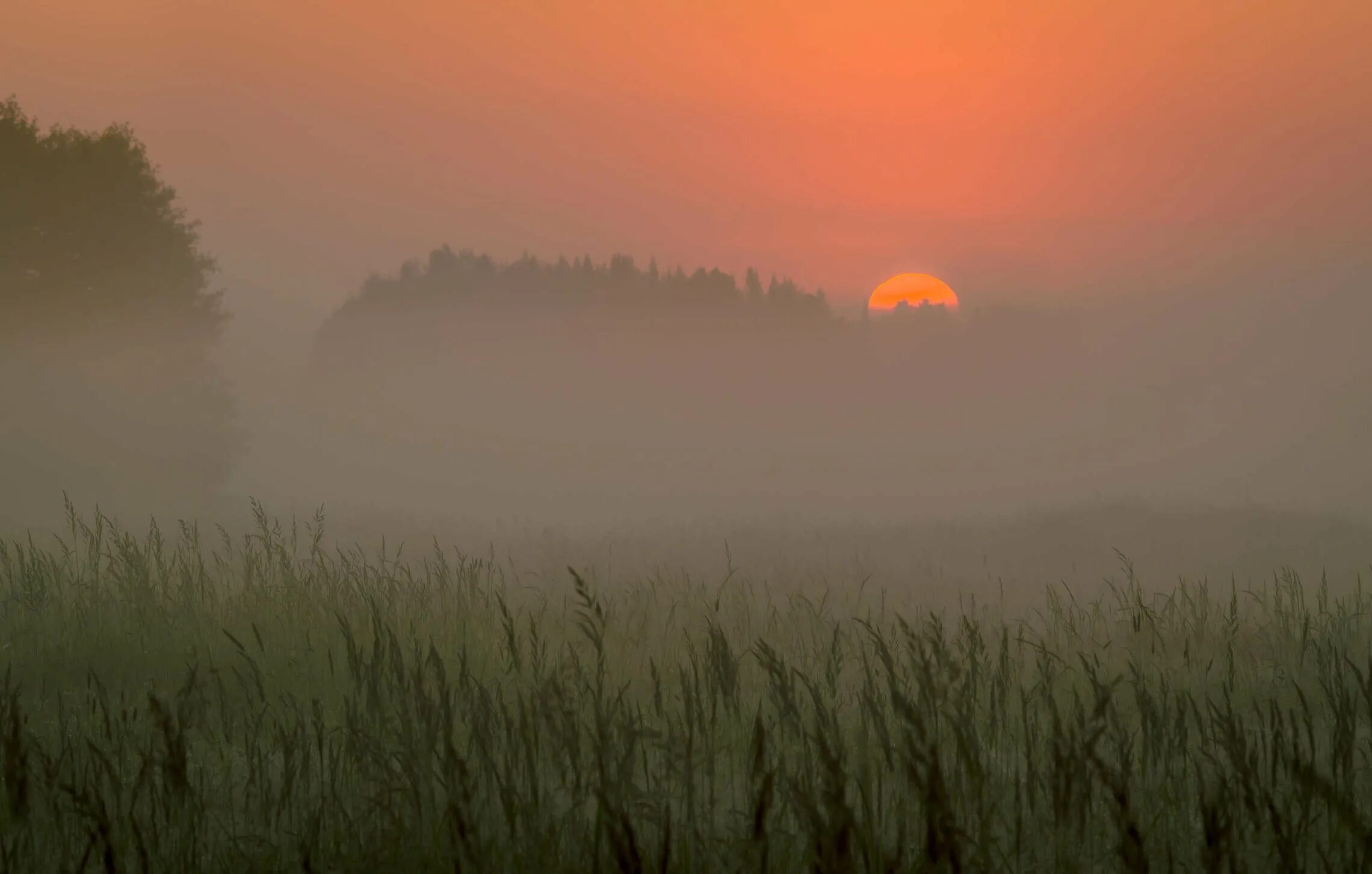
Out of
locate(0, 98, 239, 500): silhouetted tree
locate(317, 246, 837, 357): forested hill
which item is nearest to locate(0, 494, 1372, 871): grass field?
locate(0, 98, 239, 500): silhouetted tree

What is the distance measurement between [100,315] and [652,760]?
75.4ft

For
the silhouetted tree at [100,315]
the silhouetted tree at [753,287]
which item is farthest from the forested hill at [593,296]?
the silhouetted tree at [100,315]

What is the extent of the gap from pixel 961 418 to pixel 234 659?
1876 inches

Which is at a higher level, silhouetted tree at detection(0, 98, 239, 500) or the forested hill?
the forested hill

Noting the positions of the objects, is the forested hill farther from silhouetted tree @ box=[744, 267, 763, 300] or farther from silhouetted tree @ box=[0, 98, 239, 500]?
silhouetted tree @ box=[0, 98, 239, 500]

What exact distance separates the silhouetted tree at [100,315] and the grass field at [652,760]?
1878 cm

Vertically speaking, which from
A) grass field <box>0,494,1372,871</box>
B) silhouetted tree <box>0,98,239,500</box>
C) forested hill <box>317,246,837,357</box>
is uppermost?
forested hill <box>317,246,837,357</box>

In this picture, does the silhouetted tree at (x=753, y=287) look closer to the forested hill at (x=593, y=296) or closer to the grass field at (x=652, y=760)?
the forested hill at (x=593, y=296)

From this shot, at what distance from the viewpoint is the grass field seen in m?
2.55

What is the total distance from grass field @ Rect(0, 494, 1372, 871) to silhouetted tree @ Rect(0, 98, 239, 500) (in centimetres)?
1878

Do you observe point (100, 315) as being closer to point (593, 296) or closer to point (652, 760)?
point (652, 760)

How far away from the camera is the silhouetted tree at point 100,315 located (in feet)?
70.0

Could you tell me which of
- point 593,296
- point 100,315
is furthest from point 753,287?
point 100,315

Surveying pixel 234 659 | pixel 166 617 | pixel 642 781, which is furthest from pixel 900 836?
pixel 166 617
